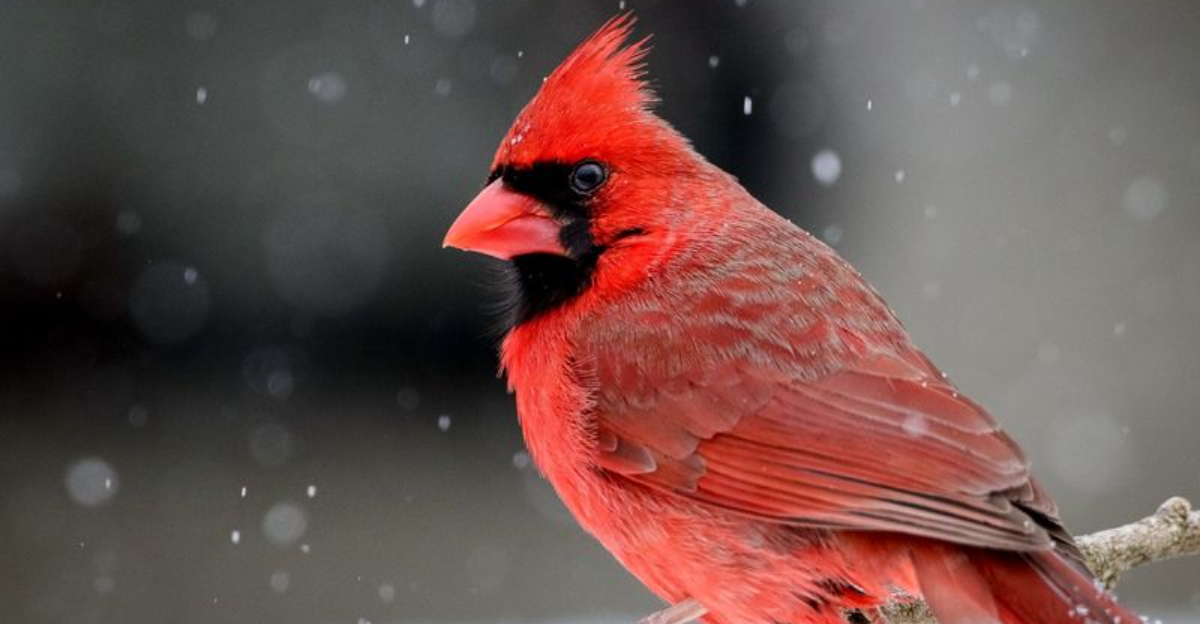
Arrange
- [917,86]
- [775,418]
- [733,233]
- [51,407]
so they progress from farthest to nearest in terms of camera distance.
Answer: [51,407] → [917,86] → [733,233] → [775,418]

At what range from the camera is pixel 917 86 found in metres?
5.62

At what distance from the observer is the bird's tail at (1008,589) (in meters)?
2.13

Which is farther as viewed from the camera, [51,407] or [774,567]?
[51,407]

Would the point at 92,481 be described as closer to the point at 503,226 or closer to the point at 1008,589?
the point at 503,226

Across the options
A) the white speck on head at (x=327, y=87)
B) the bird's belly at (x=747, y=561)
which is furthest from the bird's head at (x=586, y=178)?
the white speck on head at (x=327, y=87)

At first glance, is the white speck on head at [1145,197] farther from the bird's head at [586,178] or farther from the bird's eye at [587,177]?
the bird's eye at [587,177]

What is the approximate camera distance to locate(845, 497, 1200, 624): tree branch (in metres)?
2.57

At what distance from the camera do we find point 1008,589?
221 cm

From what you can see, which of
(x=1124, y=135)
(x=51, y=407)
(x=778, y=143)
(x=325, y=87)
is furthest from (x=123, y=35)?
(x=1124, y=135)

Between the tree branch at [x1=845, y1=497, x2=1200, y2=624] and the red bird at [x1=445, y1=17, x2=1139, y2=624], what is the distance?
126 millimetres

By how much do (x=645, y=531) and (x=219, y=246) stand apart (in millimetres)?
3936

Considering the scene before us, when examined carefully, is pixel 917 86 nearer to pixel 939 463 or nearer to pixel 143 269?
pixel 143 269

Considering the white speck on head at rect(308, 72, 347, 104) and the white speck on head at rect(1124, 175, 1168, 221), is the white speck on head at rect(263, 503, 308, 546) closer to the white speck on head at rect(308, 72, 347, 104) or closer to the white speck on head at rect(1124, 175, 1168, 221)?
the white speck on head at rect(308, 72, 347, 104)

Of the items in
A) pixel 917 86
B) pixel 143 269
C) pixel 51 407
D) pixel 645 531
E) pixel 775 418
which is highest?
pixel 917 86
